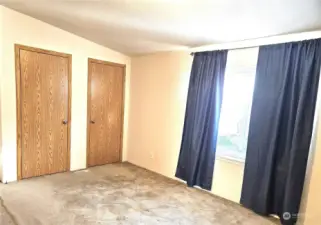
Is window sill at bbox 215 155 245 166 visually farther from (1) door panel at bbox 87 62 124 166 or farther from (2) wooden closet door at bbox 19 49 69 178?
(2) wooden closet door at bbox 19 49 69 178

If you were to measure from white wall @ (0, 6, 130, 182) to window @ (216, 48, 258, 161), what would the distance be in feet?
7.37

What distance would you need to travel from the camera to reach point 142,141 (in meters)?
4.56

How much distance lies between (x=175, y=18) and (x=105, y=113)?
7.99ft

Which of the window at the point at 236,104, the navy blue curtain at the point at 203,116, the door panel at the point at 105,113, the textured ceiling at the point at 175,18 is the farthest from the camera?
the door panel at the point at 105,113

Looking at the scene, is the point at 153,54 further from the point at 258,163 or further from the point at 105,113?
the point at 258,163

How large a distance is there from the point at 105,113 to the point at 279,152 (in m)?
2.99

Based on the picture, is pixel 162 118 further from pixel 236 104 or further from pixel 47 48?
pixel 47 48

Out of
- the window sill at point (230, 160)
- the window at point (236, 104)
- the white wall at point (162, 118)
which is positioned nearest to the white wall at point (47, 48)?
the white wall at point (162, 118)

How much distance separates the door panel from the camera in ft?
14.0

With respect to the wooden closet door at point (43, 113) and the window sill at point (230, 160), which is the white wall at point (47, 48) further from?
the window sill at point (230, 160)

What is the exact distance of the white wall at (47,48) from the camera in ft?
10.8

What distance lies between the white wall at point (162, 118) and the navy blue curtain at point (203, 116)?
6.6 inches

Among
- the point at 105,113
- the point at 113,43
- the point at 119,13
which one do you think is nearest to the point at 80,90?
the point at 105,113

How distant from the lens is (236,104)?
3240mm
